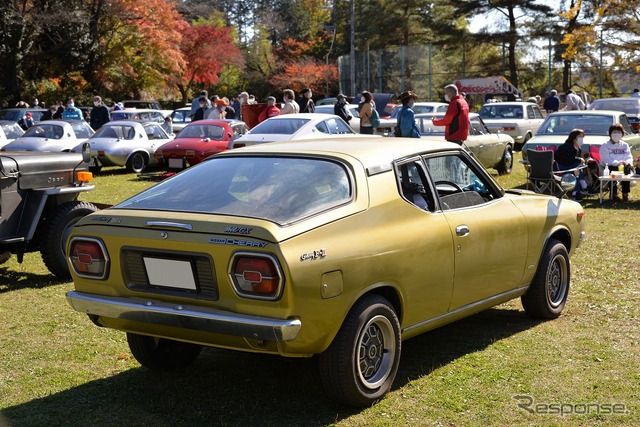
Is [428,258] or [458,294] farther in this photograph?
[458,294]

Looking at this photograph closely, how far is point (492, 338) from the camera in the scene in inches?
258

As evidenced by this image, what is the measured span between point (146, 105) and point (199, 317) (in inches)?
1423

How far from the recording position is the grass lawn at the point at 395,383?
4957 mm

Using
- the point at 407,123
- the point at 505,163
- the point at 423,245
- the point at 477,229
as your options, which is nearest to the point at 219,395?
the point at 423,245

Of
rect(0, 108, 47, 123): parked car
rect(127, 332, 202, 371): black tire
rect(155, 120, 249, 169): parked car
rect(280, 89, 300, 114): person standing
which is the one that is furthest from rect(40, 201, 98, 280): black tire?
rect(0, 108, 47, 123): parked car

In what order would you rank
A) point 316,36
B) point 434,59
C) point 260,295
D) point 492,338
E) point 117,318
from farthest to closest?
point 316,36
point 434,59
point 492,338
point 117,318
point 260,295

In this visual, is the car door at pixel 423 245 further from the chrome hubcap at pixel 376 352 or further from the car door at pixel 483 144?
the car door at pixel 483 144

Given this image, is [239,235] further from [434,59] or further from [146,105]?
[434,59]

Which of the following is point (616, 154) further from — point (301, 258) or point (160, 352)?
point (301, 258)

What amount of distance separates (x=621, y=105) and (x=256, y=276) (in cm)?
2382

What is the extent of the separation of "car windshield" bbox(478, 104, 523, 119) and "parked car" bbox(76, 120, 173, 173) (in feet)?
32.0

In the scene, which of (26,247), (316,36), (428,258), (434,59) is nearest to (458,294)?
(428,258)

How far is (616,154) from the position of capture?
49.5 ft

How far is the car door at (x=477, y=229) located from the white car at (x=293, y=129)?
11571 millimetres
